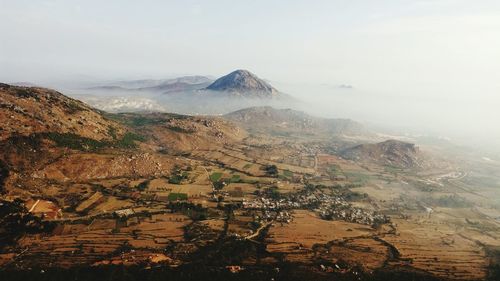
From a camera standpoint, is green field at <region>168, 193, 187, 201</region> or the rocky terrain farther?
green field at <region>168, 193, 187, 201</region>

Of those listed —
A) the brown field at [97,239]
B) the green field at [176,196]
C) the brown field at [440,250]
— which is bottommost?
the brown field at [440,250]

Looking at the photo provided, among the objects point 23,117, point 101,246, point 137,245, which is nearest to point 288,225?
point 137,245

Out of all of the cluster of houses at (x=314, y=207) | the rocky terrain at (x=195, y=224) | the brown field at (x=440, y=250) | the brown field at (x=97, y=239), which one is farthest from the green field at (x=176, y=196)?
the brown field at (x=440, y=250)

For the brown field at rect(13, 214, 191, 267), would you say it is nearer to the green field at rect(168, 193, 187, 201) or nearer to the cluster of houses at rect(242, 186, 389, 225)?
the green field at rect(168, 193, 187, 201)

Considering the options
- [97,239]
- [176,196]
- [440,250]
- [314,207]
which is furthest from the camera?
[314,207]

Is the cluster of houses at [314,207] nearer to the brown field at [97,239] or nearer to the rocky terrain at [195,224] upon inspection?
the rocky terrain at [195,224]

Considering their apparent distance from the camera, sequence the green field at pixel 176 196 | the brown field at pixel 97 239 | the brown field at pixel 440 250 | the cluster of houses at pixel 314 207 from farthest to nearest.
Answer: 1. the green field at pixel 176 196
2. the cluster of houses at pixel 314 207
3. the brown field at pixel 440 250
4. the brown field at pixel 97 239

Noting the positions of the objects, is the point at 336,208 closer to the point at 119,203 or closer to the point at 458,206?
the point at 458,206

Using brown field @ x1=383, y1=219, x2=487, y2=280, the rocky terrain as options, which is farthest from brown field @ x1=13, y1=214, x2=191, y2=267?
brown field @ x1=383, y1=219, x2=487, y2=280

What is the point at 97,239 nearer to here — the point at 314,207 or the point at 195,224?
the point at 195,224

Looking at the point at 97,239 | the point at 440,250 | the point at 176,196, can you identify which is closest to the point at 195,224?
the point at 176,196

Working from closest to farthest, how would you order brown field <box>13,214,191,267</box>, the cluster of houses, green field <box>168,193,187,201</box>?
brown field <box>13,214,191,267</box> < the cluster of houses < green field <box>168,193,187,201</box>
